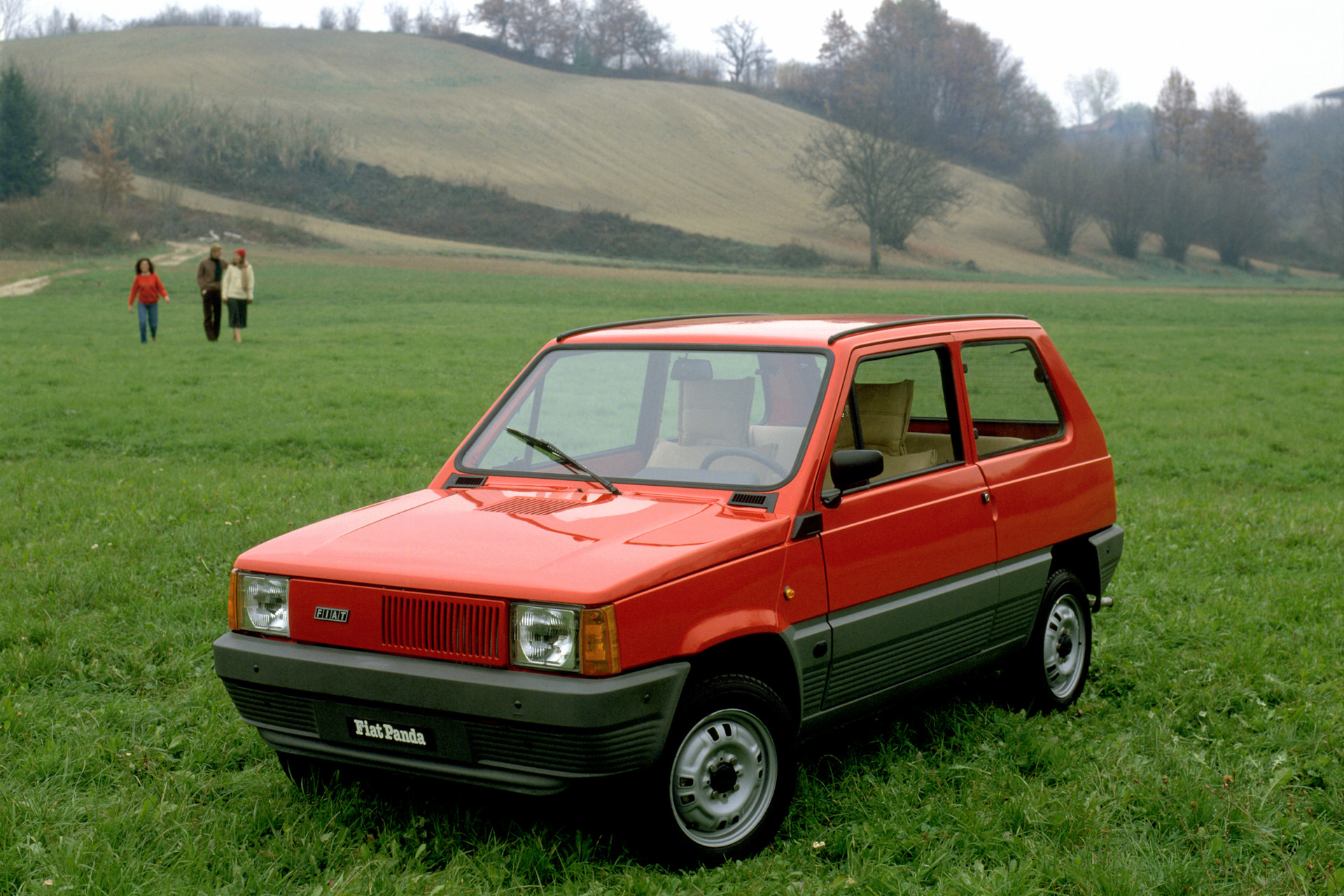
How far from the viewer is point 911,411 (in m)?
5.24

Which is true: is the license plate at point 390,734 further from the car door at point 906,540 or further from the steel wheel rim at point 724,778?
the car door at point 906,540

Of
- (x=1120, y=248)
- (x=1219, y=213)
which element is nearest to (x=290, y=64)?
(x=1120, y=248)

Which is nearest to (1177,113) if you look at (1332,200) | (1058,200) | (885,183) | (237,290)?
(1332,200)

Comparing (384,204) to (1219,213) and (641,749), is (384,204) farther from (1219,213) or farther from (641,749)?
(641,749)

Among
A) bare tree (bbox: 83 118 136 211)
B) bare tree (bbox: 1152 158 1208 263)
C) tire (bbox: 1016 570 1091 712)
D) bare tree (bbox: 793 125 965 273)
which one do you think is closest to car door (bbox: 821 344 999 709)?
tire (bbox: 1016 570 1091 712)

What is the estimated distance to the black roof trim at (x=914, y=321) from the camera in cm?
468

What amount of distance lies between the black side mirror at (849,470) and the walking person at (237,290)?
1997 centimetres

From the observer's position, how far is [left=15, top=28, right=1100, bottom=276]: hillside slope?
258 ft

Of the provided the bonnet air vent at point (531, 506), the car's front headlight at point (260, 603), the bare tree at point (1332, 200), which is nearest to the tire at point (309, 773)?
the car's front headlight at point (260, 603)

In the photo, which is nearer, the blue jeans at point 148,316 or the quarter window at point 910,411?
the quarter window at point 910,411

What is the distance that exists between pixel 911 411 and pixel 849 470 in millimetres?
1119

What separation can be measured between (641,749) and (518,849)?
643 mm

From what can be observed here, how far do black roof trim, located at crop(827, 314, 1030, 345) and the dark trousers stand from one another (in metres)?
19.6

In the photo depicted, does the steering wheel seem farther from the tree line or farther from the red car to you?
the tree line
